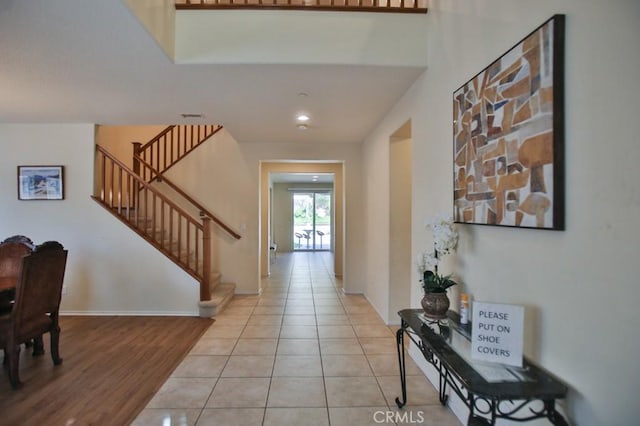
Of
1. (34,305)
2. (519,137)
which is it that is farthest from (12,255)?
(519,137)

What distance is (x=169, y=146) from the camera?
17.8 ft

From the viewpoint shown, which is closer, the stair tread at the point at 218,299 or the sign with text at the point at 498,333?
the sign with text at the point at 498,333

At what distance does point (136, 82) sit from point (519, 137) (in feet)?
9.91

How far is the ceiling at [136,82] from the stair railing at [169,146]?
41.4 inches

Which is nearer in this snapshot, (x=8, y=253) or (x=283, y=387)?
(x=283, y=387)

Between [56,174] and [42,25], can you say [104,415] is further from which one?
[56,174]

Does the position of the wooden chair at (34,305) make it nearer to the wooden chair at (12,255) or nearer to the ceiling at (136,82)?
the wooden chair at (12,255)

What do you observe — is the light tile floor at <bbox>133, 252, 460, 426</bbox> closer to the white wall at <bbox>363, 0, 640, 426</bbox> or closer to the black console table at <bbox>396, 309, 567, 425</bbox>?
the black console table at <bbox>396, 309, 567, 425</bbox>

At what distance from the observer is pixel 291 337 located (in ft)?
11.2

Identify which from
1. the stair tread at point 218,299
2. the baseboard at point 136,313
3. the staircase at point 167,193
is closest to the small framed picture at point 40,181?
the staircase at point 167,193

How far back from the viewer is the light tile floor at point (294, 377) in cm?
209

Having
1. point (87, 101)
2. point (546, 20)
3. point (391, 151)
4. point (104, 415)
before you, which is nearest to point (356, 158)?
point (391, 151)

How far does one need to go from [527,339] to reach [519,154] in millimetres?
839

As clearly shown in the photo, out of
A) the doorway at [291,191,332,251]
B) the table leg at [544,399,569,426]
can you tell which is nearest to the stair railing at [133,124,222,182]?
the table leg at [544,399,569,426]
